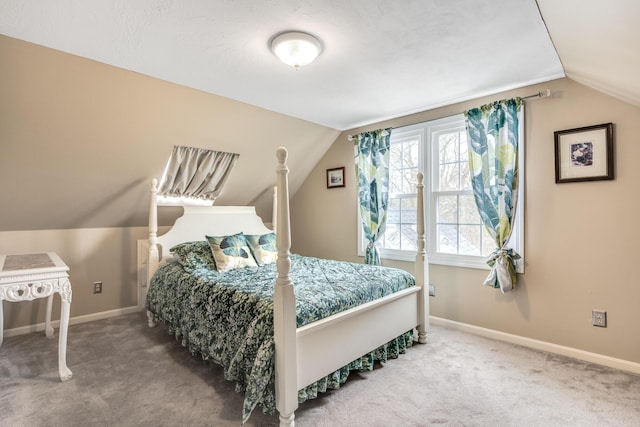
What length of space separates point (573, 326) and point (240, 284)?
2.61 m

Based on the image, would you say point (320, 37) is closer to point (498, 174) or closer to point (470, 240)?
point (498, 174)

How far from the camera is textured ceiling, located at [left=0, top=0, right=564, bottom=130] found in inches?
66.5

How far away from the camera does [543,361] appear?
97.6 inches

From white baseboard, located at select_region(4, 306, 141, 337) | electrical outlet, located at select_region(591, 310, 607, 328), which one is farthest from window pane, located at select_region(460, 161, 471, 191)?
white baseboard, located at select_region(4, 306, 141, 337)

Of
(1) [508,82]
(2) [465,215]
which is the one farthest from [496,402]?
(1) [508,82]

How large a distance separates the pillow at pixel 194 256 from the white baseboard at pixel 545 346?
7.62ft

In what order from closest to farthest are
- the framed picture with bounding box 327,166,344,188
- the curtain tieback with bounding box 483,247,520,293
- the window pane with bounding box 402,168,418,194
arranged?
1. the curtain tieback with bounding box 483,247,520,293
2. the window pane with bounding box 402,168,418,194
3. the framed picture with bounding box 327,166,344,188

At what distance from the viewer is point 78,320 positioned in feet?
11.1

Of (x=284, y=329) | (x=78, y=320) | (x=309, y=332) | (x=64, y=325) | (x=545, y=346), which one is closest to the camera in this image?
(x=284, y=329)

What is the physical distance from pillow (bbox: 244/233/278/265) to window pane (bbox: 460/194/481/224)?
6.24 ft

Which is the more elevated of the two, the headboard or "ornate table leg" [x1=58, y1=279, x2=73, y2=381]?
the headboard

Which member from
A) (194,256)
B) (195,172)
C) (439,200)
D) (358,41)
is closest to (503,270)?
(439,200)

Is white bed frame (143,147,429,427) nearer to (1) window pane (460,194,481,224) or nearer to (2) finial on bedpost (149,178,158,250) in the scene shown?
(2) finial on bedpost (149,178,158,250)

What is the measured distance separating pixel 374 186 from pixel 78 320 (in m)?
3.48
